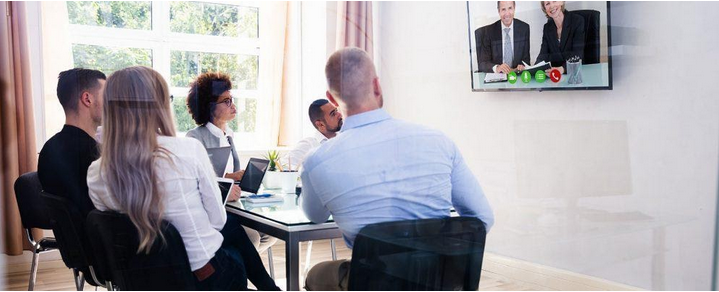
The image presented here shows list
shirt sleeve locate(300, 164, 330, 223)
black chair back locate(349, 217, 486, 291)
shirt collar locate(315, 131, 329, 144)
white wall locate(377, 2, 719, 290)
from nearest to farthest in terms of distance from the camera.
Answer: black chair back locate(349, 217, 486, 291)
shirt sleeve locate(300, 164, 330, 223)
shirt collar locate(315, 131, 329, 144)
white wall locate(377, 2, 719, 290)

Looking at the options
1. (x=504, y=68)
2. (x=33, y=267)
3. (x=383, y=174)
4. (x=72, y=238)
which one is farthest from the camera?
(x=33, y=267)

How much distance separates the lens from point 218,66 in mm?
2230

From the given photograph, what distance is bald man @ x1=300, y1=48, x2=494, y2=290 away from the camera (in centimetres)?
163

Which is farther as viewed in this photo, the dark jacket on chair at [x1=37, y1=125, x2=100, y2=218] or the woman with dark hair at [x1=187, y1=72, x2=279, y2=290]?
the woman with dark hair at [x1=187, y1=72, x2=279, y2=290]

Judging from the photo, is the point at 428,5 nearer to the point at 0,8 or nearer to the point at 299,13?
the point at 299,13

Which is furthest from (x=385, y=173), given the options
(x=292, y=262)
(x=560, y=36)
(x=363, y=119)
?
(x=560, y=36)

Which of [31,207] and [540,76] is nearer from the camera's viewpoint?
[540,76]

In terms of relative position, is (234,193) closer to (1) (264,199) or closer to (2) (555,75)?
(1) (264,199)

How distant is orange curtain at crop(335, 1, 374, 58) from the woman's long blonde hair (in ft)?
1.95

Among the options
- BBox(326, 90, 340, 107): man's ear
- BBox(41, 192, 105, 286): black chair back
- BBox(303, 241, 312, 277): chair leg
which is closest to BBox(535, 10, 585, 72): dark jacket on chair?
BBox(326, 90, 340, 107): man's ear

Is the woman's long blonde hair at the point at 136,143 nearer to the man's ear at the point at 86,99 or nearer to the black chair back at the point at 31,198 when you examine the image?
the man's ear at the point at 86,99

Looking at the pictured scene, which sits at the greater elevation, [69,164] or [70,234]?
[69,164]

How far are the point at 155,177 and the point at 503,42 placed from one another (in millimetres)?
1149

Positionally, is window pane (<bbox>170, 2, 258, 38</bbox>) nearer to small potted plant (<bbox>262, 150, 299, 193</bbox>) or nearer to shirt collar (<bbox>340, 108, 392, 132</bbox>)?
small potted plant (<bbox>262, 150, 299, 193</bbox>)
